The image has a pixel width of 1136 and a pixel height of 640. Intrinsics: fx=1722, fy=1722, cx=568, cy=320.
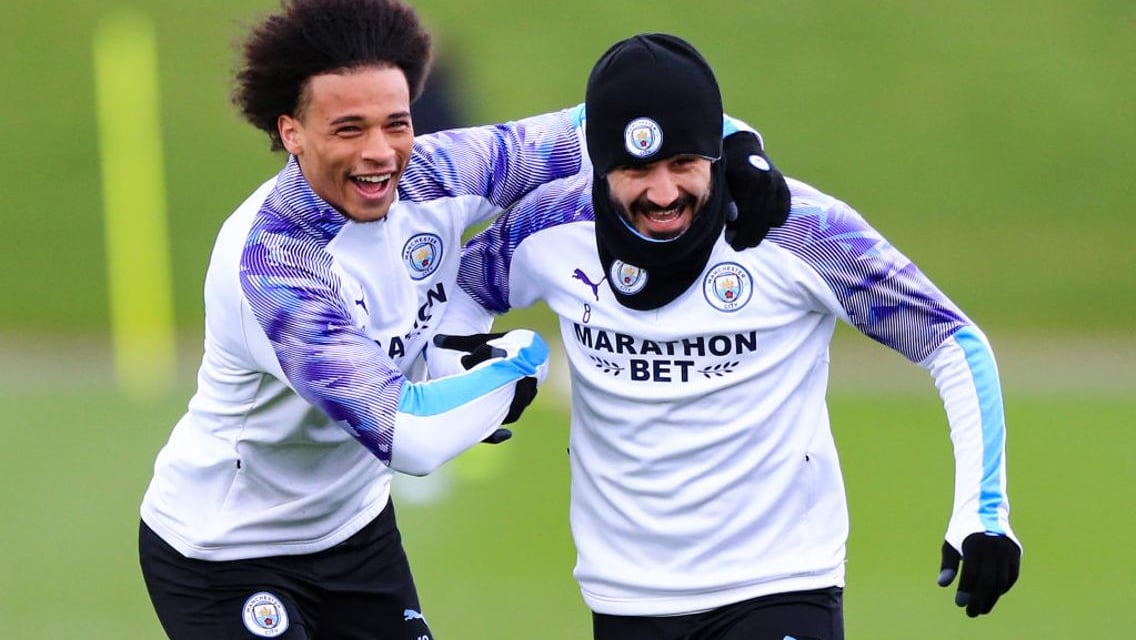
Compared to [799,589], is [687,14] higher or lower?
higher

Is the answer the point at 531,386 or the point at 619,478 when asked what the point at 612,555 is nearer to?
the point at 619,478

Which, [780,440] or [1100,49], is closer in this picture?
[780,440]

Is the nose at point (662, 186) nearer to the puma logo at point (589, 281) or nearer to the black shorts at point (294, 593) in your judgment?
the puma logo at point (589, 281)

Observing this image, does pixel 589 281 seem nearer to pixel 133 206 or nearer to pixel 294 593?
pixel 294 593

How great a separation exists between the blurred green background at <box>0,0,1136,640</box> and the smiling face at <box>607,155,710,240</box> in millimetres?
4305

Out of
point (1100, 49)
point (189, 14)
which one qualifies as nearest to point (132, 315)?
point (189, 14)

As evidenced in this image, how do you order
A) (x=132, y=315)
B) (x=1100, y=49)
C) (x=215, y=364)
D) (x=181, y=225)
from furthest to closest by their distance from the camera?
1. (x=1100, y=49)
2. (x=181, y=225)
3. (x=132, y=315)
4. (x=215, y=364)

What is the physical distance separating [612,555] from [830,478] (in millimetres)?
556

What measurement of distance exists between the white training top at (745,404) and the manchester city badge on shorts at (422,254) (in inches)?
15.5

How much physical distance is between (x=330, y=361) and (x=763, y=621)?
1.17 meters

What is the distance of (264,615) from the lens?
4.39 m

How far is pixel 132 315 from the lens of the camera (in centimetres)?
1543

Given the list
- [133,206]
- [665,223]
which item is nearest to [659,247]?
[665,223]

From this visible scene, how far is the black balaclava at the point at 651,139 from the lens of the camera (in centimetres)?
392
